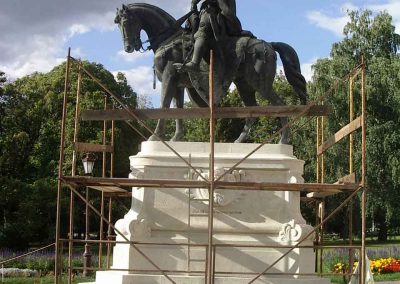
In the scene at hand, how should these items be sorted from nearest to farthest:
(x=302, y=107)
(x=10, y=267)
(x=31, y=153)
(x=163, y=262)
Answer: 1. (x=302, y=107)
2. (x=163, y=262)
3. (x=10, y=267)
4. (x=31, y=153)

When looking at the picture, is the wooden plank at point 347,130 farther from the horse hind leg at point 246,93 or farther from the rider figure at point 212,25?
the rider figure at point 212,25

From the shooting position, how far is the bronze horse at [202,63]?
1330cm

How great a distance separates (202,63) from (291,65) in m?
1.71

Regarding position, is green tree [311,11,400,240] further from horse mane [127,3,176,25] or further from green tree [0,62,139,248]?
horse mane [127,3,176,25]

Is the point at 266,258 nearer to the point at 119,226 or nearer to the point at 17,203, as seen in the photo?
the point at 119,226

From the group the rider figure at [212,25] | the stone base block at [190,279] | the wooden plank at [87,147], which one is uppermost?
the rider figure at [212,25]

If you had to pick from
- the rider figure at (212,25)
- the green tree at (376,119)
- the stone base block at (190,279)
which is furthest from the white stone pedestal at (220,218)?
the green tree at (376,119)

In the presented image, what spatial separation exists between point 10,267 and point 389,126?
1884cm

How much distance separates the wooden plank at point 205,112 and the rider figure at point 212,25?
2.19 m

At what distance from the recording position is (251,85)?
44.3ft

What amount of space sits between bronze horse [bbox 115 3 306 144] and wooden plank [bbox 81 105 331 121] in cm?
204

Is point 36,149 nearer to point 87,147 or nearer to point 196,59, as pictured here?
point 87,147

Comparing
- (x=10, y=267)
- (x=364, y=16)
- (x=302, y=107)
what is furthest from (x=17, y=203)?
(x=302, y=107)

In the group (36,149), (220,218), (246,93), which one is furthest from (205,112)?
(36,149)
